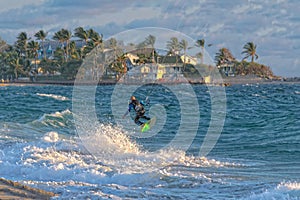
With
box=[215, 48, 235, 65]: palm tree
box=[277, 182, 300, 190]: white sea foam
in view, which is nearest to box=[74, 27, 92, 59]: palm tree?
box=[215, 48, 235, 65]: palm tree

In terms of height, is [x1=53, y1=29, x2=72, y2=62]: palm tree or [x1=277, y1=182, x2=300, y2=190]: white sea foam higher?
[x1=53, y1=29, x2=72, y2=62]: palm tree

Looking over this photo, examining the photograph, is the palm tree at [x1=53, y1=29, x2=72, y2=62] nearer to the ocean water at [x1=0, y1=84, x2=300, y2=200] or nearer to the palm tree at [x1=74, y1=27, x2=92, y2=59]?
the palm tree at [x1=74, y1=27, x2=92, y2=59]

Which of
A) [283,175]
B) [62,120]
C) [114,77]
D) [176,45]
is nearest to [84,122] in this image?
[62,120]

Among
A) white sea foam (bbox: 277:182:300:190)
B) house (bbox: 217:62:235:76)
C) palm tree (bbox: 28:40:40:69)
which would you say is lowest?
white sea foam (bbox: 277:182:300:190)

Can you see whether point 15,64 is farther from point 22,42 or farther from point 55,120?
point 55,120

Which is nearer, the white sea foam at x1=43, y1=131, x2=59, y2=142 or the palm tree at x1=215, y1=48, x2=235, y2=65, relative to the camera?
the white sea foam at x1=43, y1=131, x2=59, y2=142

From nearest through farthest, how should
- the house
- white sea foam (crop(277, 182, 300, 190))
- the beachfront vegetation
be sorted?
white sea foam (crop(277, 182, 300, 190))
the beachfront vegetation
the house

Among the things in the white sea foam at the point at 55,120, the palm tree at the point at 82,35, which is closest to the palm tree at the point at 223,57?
the palm tree at the point at 82,35

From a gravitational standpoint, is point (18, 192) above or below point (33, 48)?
below

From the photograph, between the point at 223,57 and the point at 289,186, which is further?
the point at 223,57

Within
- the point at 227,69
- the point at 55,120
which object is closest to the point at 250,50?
the point at 227,69

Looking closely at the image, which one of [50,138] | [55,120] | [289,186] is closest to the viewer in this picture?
[289,186]

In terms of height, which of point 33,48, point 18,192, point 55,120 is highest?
point 33,48

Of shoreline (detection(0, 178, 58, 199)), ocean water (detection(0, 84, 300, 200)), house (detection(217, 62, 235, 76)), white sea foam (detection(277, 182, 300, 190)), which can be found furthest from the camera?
house (detection(217, 62, 235, 76))
